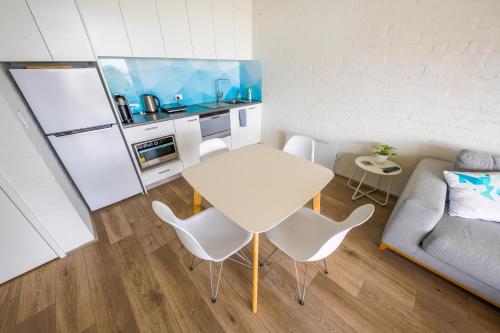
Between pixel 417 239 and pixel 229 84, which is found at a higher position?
pixel 229 84

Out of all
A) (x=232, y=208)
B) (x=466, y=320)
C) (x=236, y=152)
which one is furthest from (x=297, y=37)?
(x=466, y=320)

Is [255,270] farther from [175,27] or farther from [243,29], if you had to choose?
[243,29]

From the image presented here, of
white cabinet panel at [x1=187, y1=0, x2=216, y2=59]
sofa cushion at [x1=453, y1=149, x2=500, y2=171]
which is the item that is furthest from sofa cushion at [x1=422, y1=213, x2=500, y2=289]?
white cabinet panel at [x1=187, y1=0, x2=216, y2=59]

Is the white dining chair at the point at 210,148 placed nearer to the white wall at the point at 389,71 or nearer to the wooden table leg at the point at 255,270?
the wooden table leg at the point at 255,270

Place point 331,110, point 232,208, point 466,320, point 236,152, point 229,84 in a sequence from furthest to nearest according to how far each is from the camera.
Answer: point 229,84 < point 331,110 < point 236,152 < point 466,320 < point 232,208

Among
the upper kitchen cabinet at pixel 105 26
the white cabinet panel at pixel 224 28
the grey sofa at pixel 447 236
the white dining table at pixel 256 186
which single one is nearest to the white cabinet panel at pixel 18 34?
the upper kitchen cabinet at pixel 105 26

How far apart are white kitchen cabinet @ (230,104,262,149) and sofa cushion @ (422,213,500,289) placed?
8.72ft

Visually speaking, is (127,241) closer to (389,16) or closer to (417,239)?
(417,239)

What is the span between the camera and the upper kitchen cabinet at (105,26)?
1.67 metres

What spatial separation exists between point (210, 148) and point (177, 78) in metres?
1.60

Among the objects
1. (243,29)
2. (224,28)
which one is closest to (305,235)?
(224,28)

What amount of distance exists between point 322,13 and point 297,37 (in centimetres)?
39

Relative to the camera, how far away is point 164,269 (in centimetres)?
150

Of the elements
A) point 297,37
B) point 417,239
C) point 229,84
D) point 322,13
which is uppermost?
point 322,13
